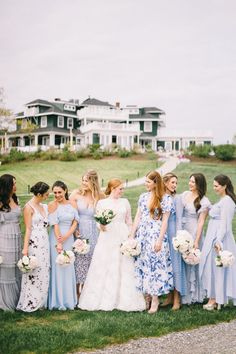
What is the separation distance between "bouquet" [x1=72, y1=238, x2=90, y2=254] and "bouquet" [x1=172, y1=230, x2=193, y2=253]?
106 cm

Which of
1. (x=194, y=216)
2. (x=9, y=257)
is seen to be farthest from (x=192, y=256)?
(x=9, y=257)

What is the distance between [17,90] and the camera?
1520cm

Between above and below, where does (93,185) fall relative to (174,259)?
above

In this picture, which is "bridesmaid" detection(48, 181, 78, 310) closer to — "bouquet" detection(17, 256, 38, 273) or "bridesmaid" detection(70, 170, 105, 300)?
"bridesmaid" detection(70, 170, 105, 300)

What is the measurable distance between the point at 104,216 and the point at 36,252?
0.91 m

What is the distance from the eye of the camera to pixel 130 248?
5516 mm

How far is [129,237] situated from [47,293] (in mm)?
1178

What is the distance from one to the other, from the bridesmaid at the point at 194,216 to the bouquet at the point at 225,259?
0.39 meters

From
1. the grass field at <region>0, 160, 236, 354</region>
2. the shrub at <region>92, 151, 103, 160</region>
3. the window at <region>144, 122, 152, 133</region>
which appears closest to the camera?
the grass field at <region>0, 160, 236, 354</region>

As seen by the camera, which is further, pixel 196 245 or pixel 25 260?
pixel 196 245

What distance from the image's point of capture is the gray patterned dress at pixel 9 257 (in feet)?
18.4

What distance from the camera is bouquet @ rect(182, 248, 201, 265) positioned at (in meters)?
5.53

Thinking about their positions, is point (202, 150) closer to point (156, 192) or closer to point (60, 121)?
point (60, 121)

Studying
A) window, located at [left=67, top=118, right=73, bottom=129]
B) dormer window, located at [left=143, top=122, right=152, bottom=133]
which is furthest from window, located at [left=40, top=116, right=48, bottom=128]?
dormer window, located at [left=143, top=122, right=152, bottom=133]
